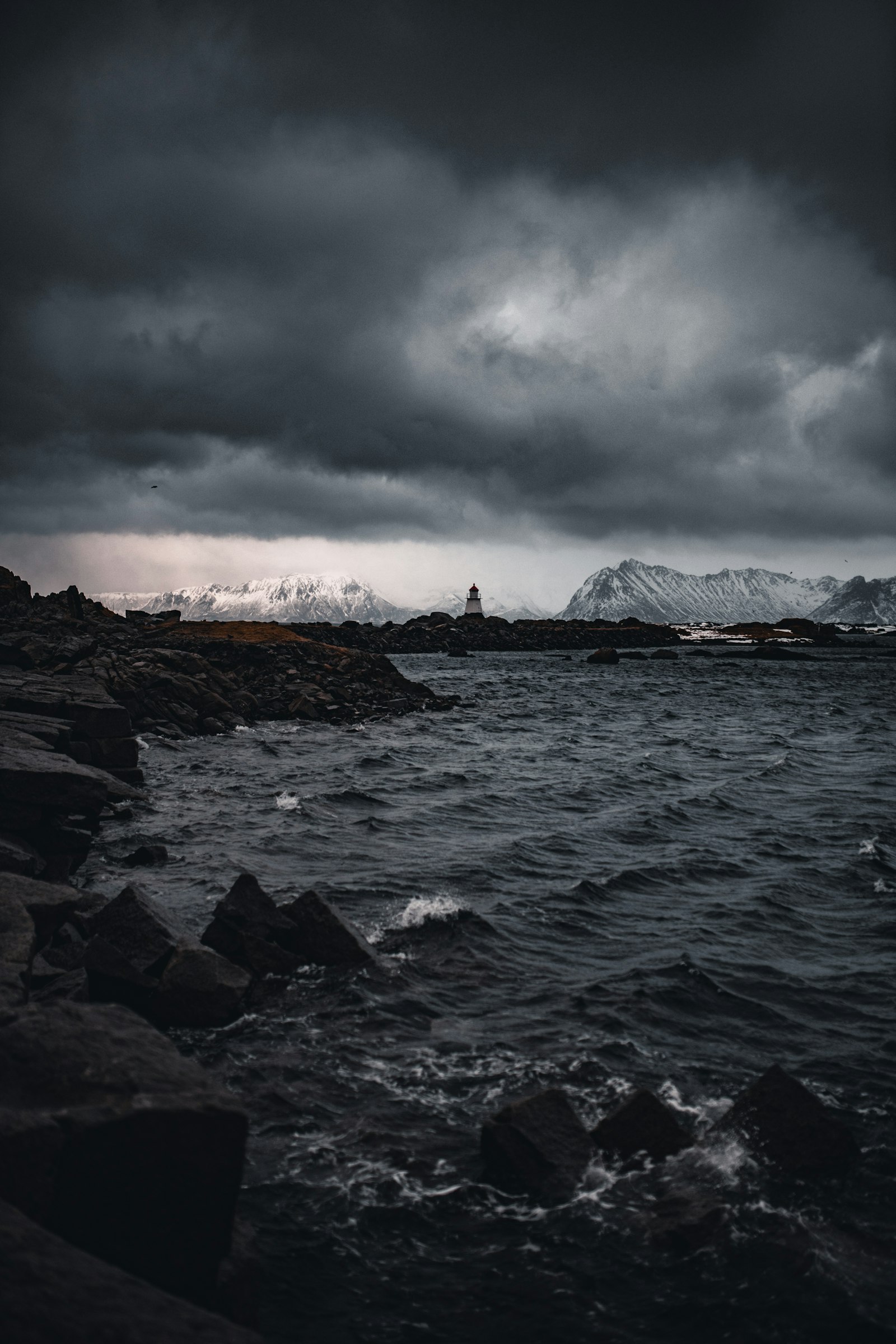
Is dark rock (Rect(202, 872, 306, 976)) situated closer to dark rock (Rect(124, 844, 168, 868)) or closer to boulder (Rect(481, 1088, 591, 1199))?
boulder (Rect(481, 1088, 591, 1199))

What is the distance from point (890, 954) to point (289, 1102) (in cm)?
1188

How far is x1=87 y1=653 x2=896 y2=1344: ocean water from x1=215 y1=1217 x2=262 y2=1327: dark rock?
490mm

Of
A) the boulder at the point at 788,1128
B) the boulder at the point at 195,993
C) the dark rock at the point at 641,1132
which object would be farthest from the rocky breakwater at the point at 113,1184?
the boulder at the point at 788,1128

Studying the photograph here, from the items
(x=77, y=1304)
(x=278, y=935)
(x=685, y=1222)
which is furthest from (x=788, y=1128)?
(x=278, y=935)

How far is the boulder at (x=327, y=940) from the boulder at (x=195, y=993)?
1.97 metres

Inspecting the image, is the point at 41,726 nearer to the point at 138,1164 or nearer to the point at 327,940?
the point at 327,940

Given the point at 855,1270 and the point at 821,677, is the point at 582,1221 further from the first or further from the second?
the point at 821,677

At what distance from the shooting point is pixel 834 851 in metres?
22.3

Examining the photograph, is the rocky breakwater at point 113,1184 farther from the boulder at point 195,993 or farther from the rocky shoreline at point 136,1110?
the boulder at point 195,993

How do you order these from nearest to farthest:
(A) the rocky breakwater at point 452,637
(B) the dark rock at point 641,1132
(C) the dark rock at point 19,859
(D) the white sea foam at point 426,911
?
(B) the dark rock at point 641,1132, (C) the dark rock at point 19,859, (D) the white sea foam at point 426,911, (A) the rocky breakwater at point 452,637

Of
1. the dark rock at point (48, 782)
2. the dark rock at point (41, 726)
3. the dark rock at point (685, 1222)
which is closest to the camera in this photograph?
the dark rock at point (685, 1222)

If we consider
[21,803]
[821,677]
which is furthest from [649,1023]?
[821,677]

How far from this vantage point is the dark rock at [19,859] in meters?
15.8

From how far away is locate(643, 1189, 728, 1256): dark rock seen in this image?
8023 mm
